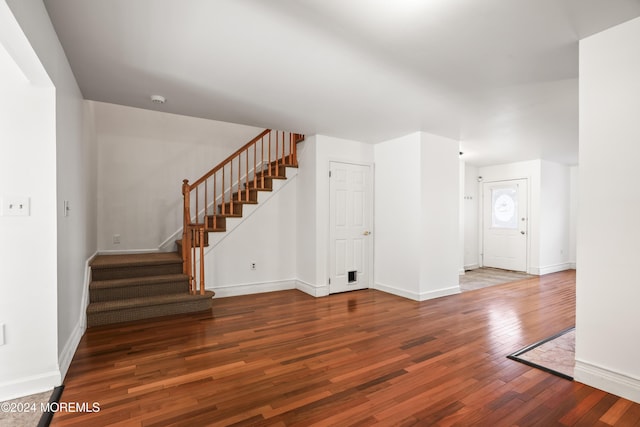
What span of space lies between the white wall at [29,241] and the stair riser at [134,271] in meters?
1.90

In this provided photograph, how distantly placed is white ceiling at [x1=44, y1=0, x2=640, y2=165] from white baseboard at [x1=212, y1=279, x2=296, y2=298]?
2.41 meters

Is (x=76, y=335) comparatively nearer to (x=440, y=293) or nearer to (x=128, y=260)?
(x=128, y=260)

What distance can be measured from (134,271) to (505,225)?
744 centimetres

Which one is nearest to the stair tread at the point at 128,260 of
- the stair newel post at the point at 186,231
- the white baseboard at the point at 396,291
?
the stair newel post at the point at 186,231

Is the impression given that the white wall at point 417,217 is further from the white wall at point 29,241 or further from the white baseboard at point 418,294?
the white wall at point 29,241

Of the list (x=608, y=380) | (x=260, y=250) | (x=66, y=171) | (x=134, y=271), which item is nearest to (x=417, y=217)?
(x=260, y=250)

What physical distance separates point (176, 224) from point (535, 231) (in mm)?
7186

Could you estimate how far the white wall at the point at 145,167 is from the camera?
4820mm

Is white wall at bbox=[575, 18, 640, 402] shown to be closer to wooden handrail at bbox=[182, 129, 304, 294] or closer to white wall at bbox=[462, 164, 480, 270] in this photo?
wooden handrail at bbox=[182, 129, 304, 294]

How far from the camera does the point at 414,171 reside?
15.0 ft

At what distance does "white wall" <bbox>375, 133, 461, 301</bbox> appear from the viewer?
4.52 metres

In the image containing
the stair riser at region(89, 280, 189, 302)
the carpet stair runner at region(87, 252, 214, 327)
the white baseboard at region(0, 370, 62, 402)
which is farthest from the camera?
the stair riser at region(89, 280, 189, 302)

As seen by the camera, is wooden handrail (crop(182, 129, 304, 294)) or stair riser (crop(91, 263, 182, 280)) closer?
stair riser (crop(91, 263, 182, 280))

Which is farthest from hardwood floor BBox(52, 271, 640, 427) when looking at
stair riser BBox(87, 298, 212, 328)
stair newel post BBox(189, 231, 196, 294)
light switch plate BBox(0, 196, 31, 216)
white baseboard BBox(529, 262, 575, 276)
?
white baseboard BBox(529, 262, 575, 276)
